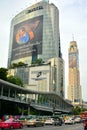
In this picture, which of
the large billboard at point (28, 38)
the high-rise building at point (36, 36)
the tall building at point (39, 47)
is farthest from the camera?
the large billboard at point (28, 38)

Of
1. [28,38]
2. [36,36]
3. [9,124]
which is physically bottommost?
[9,124]

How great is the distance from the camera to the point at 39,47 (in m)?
177

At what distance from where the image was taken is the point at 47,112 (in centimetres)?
11706

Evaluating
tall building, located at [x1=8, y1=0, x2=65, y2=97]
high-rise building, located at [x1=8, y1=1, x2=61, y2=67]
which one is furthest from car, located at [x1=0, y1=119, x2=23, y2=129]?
high-rise building, located at [x1=8, y1=1, x2=61, y2=67]

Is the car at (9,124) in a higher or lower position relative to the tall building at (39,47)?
lower

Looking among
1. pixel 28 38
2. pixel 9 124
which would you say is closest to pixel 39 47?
pixel 28 38

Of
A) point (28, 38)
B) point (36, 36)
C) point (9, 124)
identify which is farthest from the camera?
point (28, 38)

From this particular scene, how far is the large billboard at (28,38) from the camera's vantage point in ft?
586

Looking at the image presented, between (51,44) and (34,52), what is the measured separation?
1207 cm

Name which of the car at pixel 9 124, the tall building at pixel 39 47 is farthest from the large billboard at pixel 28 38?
the car at pixel 9 124

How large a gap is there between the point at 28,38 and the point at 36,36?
6.33m

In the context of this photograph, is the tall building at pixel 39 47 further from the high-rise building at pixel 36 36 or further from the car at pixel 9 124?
the car at pixel 9 124

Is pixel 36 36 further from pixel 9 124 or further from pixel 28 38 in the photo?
pixel 9 124

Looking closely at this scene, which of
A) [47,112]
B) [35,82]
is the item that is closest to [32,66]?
[35,82]
